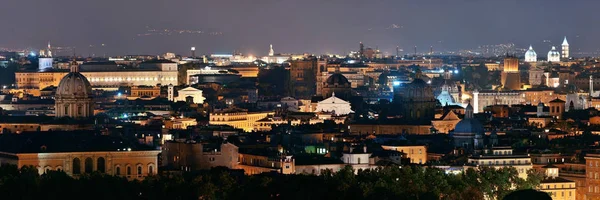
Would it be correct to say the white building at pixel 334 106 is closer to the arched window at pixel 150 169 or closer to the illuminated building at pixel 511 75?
the illuminated building at pixel 511 75

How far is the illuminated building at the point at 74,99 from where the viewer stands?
106 m

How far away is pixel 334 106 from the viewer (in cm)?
Answer: 13425

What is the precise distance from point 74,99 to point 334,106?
1212 inches

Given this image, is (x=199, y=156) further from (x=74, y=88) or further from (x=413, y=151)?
(x=74, y=88)

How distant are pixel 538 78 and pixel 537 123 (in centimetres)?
7878

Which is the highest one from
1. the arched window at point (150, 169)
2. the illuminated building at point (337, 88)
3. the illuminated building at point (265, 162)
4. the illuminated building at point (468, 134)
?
the illuminated building at point (337, 88)

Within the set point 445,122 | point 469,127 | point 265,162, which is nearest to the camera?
point 265,162

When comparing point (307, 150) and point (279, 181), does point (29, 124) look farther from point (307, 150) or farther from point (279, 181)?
point (279, 181)

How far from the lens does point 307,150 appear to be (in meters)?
91.5

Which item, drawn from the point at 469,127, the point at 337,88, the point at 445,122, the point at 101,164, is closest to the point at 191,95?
the point at 337,88

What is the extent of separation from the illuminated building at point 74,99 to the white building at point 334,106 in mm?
28653

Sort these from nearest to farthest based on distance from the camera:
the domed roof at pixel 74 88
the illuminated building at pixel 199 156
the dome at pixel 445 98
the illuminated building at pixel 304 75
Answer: the illuminated building at pixel 199 156
the domed roof at pixel 74 88
the dome at pixel 445 98
the illuminated building at pixel 304 75

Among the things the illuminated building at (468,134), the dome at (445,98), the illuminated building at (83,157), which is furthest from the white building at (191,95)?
the illuminated building at (83,157)

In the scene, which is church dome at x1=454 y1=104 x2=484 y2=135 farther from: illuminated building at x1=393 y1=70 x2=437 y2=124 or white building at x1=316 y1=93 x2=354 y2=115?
white building at x1=316 y1=93 x2=354 y2=115
